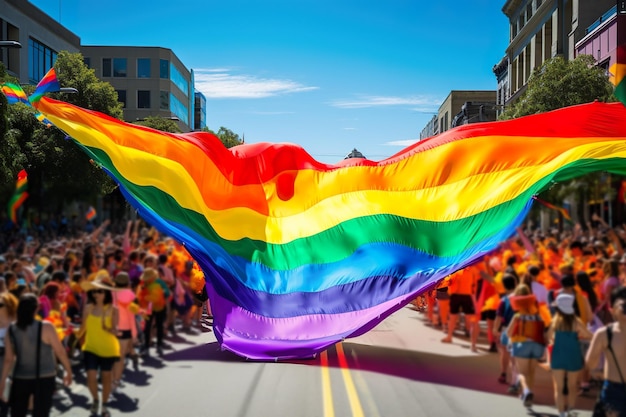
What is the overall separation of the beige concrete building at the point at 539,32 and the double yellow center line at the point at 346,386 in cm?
2950

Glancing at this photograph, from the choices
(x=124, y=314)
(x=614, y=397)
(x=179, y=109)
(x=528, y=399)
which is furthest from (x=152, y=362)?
(x=179, y=109)

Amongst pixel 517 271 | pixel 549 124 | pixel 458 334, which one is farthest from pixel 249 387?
pixel 549 124

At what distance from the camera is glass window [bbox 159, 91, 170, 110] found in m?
79.1

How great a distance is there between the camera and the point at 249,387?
510 inches

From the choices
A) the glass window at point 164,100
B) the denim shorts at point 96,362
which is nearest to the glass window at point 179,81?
the glass window at point 164,100

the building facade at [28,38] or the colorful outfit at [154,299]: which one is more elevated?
the building facade at [28,38]

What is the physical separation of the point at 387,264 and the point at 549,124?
1885 mm

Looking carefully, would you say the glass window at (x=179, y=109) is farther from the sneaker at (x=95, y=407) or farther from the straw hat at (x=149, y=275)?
the sneaker at (x=95, y=407)

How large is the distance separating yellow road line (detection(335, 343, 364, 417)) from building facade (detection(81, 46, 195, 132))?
65.3 m

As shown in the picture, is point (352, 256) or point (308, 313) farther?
point (352, 256)

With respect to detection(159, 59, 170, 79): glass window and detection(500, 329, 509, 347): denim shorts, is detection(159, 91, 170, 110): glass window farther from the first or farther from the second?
detection(500, 329, 509, 347): denim shorts

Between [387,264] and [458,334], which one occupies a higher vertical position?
[387,264]

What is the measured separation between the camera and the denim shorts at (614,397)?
8323 mm

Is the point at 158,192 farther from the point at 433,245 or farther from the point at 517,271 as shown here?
the point at 517,271
